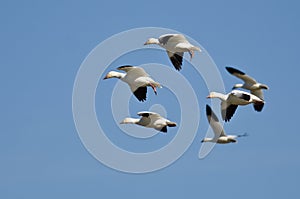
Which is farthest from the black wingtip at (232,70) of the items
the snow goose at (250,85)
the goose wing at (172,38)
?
the goose wing at (172,38)

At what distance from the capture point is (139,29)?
2655 cm

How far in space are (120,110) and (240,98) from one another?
3044mm

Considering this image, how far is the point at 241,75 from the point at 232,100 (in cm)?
133

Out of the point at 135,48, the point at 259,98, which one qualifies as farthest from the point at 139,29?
the point at 259,98

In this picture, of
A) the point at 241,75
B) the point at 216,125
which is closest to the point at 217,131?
the point at 216,125

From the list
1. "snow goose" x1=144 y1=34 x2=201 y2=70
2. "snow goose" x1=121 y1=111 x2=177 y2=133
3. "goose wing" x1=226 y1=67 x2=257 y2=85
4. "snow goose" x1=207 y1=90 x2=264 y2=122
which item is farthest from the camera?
"goose wing" x1=226 y1=67 x2=257 y2=85

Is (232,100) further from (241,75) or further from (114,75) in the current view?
(114,75)

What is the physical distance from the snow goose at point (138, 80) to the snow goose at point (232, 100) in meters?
1.66

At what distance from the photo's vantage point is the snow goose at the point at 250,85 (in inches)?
966

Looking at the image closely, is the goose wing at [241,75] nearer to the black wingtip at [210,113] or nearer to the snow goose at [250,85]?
the snow goose at [250,85]

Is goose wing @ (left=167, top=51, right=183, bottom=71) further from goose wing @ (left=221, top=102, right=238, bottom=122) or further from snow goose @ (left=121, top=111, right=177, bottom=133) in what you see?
snow goose @ (left=121, top=111, right=177, bottom=133)

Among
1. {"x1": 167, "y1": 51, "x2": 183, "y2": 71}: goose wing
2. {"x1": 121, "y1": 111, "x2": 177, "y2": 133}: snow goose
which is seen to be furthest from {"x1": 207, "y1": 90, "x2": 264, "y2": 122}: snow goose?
{"x1": 121, "y1": 111, "x2": 177, "y2": 133}: snow goose

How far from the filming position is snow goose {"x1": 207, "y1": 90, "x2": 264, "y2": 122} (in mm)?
23031

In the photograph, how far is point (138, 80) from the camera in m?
23.5
